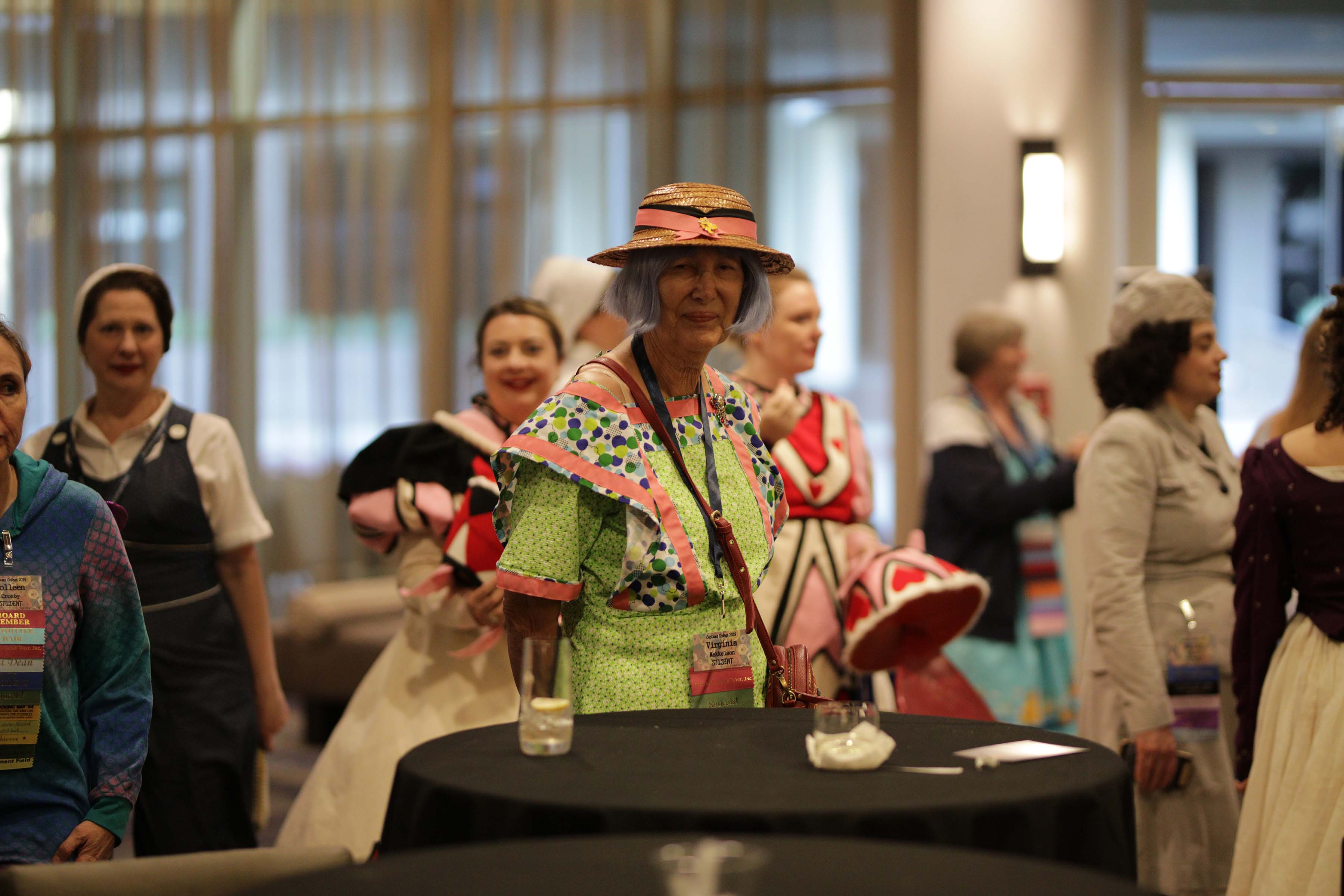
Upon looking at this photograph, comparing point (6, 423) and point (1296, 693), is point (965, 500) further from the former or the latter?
point (6, 423)

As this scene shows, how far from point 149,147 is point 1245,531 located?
6.80 meters

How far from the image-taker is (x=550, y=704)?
1.68m

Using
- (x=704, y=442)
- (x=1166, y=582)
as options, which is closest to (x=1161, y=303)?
(x=1166, y=582)

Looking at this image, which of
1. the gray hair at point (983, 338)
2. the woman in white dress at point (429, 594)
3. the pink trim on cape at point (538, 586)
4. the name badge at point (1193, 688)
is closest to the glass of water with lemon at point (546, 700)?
the pink trim on cape at point (538, 586)

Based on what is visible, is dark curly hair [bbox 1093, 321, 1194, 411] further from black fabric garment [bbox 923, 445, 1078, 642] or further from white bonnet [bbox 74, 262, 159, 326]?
white bonnet [bbox 74, 262, 159, 326]

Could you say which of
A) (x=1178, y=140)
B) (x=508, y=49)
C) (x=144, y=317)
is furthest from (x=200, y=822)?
(x=1178, y=140)

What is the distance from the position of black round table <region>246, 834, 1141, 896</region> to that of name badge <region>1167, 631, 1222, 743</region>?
1781 mm

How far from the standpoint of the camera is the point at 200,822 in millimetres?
2936

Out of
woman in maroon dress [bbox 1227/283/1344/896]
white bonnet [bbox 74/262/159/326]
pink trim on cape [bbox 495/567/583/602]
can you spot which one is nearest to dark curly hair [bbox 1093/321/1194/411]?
woman in maroon dress [bbox 1227/283/1344/896]

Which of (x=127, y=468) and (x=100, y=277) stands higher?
(x=100, y=277)

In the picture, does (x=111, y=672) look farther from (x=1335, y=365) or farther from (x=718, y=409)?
(x=1335, y=365)

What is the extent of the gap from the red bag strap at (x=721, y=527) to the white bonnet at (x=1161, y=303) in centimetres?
138

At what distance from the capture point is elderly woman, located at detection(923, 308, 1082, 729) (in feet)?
13.2

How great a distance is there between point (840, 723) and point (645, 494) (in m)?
0.53
